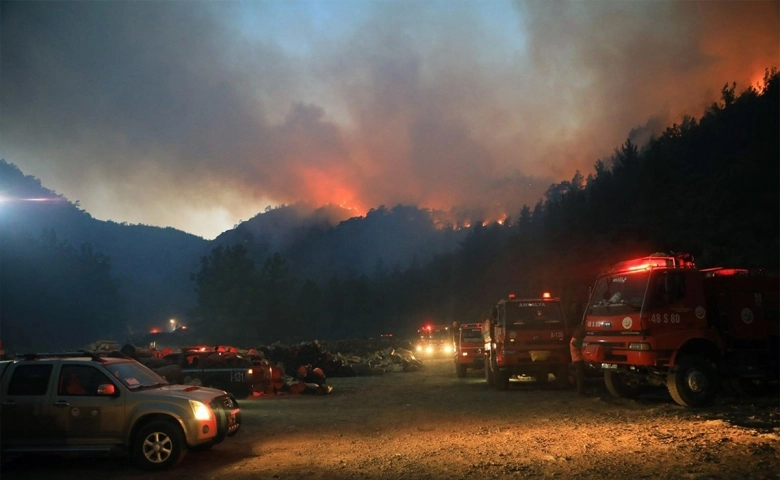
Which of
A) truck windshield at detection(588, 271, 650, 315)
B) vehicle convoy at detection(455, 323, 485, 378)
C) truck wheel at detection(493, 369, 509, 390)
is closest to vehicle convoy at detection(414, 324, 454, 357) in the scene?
vehicle convoy at detection(455, 323, 485, 378)

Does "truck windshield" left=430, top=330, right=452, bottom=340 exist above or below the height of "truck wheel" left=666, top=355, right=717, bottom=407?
above

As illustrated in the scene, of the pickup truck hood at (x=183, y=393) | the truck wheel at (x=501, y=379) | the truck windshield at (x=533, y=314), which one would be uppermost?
the truck windshield at (x=533, y=314)

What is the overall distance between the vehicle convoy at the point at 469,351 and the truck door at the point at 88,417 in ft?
59.5

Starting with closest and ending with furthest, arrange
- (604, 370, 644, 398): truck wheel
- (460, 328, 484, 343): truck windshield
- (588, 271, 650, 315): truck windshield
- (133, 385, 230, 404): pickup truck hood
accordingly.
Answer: (133, 385, 230, 404): pickup truck hood → (588, 271, 650, 315): truck windshield → (604, 370, 644, 398): truck wheel → (460, 328, 484, 343): truck windshield

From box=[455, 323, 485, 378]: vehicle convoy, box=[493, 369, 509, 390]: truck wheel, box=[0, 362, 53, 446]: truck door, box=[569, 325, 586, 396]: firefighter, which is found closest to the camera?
box=[0, 362, 53, 446]: truck door

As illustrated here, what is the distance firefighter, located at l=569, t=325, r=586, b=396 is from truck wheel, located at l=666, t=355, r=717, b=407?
10.6 ft

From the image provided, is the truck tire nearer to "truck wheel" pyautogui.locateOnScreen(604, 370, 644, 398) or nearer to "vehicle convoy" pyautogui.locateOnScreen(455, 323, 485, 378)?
"vehicle convoy" pyautogui.locateOnScreen(455, 323, 485, 378)

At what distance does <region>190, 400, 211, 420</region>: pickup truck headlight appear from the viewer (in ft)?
29.2

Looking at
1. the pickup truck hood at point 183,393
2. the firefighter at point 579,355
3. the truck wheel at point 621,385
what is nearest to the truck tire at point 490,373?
the firefighter at point 579,355

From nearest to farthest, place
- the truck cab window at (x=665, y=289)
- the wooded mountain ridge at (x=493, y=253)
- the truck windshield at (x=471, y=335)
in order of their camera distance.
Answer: the truck cab window at (x=665, y=289)
the truck windshield at (x=471, y=335)
the wooded mountain ridge at (x=493, y=253)

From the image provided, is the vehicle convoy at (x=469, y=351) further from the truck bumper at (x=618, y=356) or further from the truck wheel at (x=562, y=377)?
the truck bumper at (x=618, y=356)

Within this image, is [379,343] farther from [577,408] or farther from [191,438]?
[191,438]

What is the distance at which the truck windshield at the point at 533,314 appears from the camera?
19188 mm

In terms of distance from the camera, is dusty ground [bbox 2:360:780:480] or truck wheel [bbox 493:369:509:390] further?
truck wheel [bbox 493:369:509:390]
